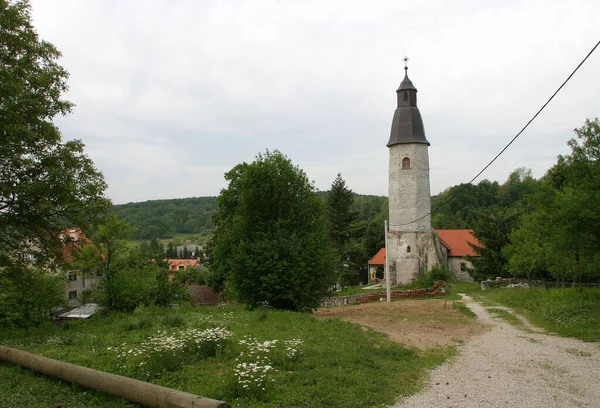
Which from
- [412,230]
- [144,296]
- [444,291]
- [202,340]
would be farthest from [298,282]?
[412,230]

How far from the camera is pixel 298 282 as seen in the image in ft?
69.3

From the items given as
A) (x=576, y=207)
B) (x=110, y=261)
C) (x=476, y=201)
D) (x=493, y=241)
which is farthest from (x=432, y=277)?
(x=476, y=201)

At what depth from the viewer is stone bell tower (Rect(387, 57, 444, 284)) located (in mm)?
40219

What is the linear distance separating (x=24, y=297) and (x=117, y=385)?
11.8 metres

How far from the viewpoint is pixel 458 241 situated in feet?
165

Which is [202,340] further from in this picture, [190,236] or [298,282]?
[190,236]

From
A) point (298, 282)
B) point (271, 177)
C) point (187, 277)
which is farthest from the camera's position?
point (187, 277)

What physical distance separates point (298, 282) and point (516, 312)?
10.7 m

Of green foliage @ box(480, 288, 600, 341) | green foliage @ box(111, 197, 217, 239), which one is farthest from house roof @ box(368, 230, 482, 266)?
green foliage @ box(111, 197, 217, 239)

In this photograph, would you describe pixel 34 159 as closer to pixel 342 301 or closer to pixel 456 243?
pixel 342 301

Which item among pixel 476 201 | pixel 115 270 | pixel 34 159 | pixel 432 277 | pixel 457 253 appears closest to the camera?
pixel 34 159

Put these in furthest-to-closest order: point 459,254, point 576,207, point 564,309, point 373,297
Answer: point 459,254 < point 373,297 < point 564,309 < point 576,207

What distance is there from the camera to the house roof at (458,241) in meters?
48.3

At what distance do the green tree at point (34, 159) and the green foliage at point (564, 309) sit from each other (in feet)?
53.1
